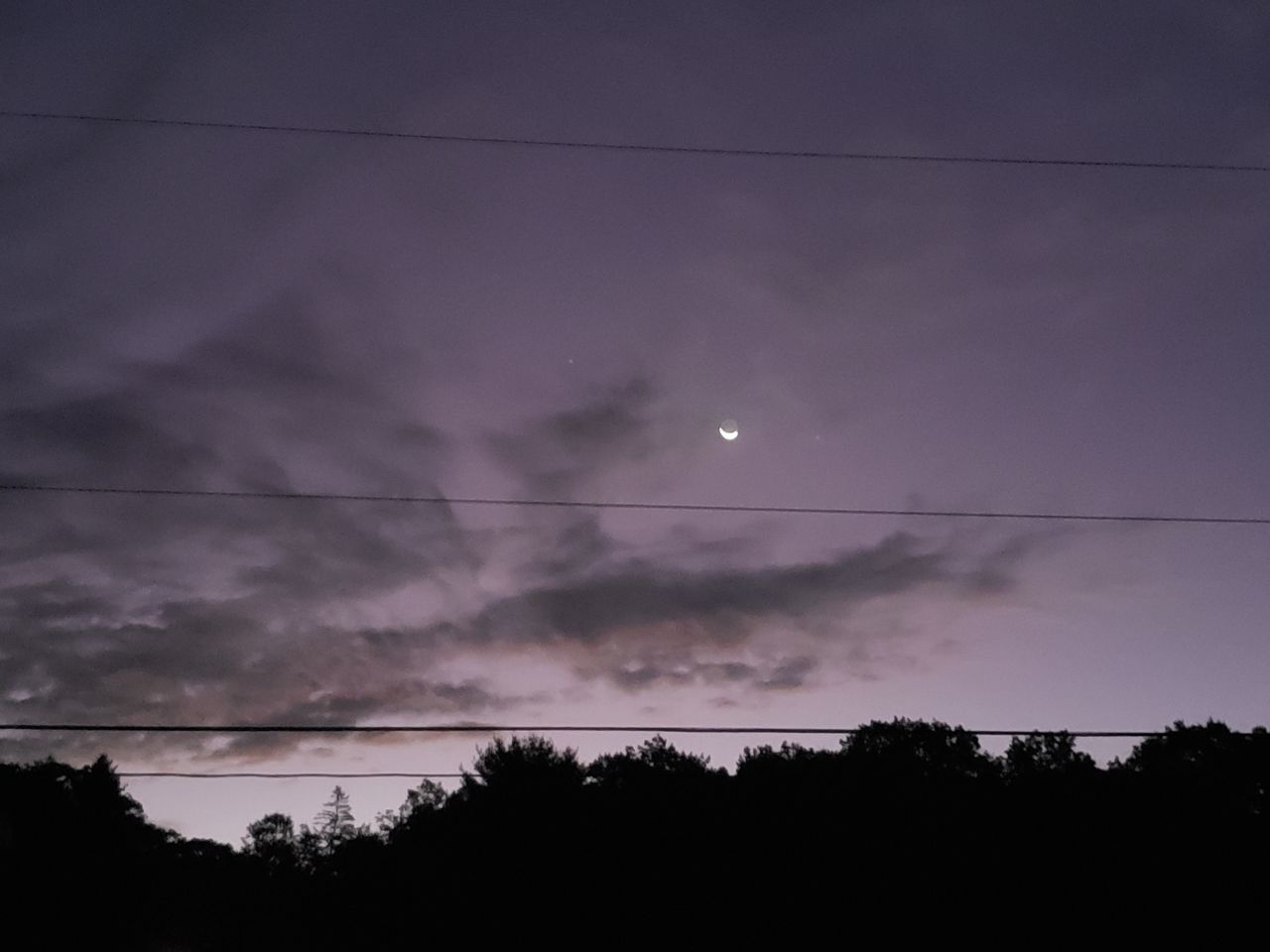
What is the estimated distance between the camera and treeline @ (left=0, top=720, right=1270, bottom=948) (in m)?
43.8

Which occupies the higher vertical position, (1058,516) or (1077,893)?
(1058,516)

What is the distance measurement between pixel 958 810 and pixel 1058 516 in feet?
129

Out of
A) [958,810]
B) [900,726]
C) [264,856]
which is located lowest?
[264,856]

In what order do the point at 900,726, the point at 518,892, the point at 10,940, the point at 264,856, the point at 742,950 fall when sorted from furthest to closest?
the point at 264,856 < the point at 900,726 < the point at 10,940 < the point at 518,892 < the point at 742,950

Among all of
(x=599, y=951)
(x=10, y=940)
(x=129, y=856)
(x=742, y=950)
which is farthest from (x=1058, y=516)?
(x=129, y=856)

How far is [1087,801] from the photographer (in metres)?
50.1

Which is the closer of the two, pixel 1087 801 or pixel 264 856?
pixel 1087 801

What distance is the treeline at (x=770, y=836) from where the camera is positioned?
144 feet

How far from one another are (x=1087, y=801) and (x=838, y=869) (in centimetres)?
1646

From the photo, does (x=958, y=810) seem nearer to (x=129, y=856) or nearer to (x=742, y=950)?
(x=742, y=950)

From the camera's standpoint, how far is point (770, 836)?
4838 cm

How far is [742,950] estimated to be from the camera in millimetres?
40281

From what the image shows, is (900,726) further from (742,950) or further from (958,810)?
(742,950)

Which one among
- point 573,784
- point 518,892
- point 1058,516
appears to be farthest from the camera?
point 573,784
